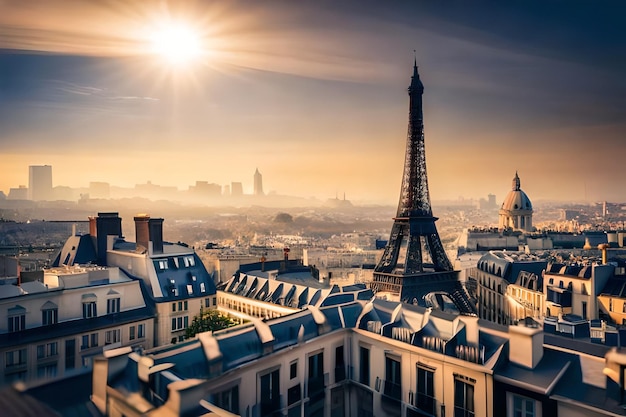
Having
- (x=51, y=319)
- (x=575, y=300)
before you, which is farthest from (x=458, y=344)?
(x=575, y=300)

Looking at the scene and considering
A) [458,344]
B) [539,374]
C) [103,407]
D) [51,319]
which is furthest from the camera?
[51,319]

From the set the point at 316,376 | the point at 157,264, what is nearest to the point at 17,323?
the point at 157,264

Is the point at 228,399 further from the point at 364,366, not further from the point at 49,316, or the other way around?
the point at 49,316

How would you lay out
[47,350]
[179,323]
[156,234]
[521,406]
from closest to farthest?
[521,406], [47,350], [179,323], [156,234]

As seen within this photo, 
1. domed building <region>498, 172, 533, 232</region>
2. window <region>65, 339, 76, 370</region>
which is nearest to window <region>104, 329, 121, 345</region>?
window <region>65, 339, 76, 370</region>

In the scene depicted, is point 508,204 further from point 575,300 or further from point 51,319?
point 51,319

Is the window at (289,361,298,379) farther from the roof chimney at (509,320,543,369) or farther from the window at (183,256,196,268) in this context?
the window at (183,256,196,268)

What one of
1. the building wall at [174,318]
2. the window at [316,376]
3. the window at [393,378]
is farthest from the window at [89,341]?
the window at [393,378]
